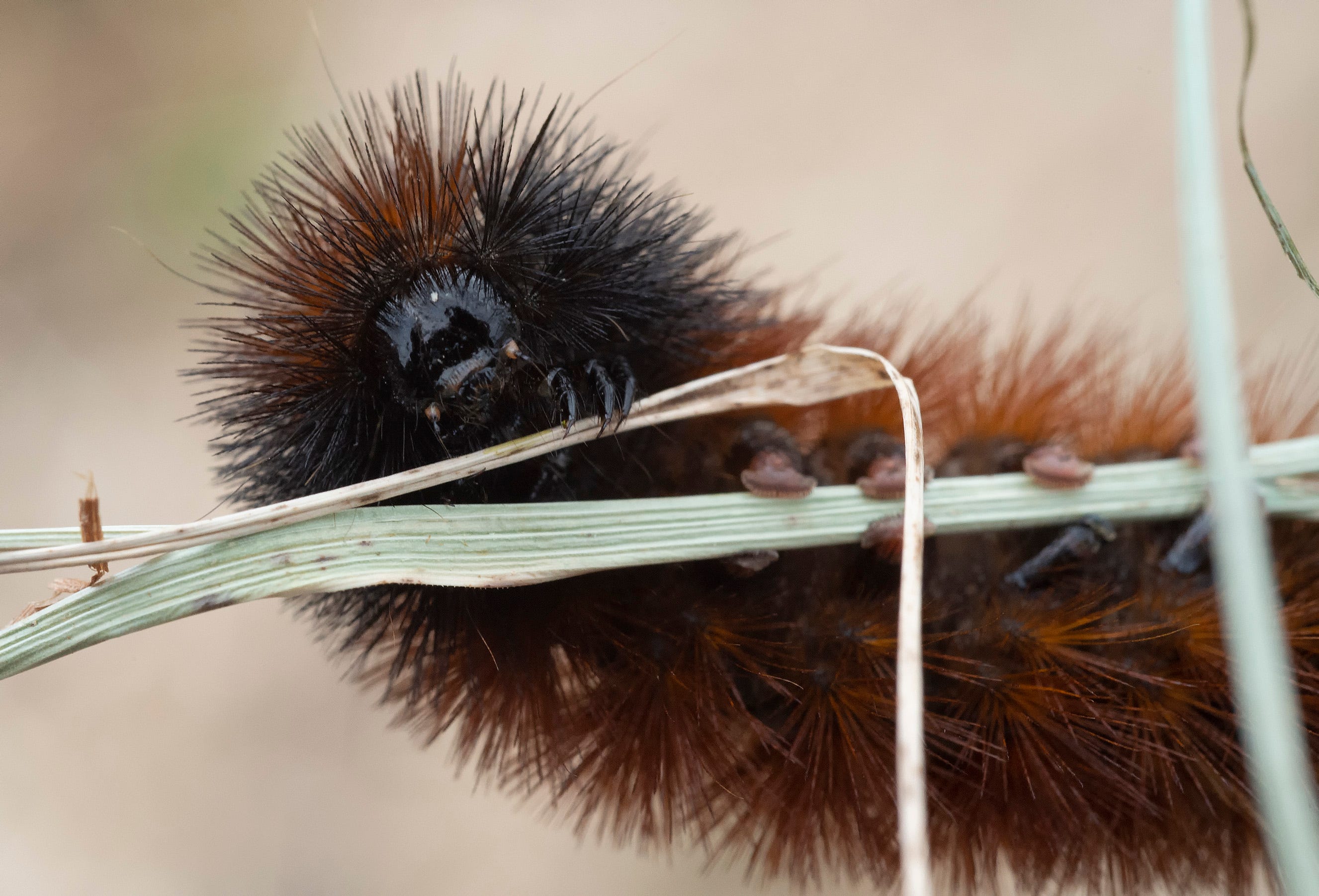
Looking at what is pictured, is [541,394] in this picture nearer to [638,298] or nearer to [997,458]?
[638,298]

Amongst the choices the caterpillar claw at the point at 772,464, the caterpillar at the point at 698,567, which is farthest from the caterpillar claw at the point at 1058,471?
the caterpillar claw at the point at 772,464

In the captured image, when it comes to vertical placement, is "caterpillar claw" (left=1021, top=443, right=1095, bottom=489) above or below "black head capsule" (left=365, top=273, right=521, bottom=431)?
below

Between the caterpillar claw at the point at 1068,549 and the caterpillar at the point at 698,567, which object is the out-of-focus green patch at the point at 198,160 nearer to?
the caterpillar at the point at 698,567

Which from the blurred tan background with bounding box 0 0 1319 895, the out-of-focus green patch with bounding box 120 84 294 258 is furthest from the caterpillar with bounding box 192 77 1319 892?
the out-of-focus green patch with bounding box 120 84 294 258

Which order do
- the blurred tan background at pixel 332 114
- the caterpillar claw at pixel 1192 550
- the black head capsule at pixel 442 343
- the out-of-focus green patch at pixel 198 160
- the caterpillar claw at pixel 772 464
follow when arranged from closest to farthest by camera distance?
the black head capsule at pixel 442 343 → the caterpillar claw at pixel 772 464 → the caterpillar claw at pixel 1192 550 → the blurred tan background at pixel 332 114 → the out-of-focus green patch at pixel 198 160

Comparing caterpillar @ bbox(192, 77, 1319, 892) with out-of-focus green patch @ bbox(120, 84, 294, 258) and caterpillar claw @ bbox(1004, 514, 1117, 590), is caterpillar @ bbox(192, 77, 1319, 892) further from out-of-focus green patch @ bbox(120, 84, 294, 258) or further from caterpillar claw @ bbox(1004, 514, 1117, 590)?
out-of-focus green patch @ bbox(120, 84, 294, 258)

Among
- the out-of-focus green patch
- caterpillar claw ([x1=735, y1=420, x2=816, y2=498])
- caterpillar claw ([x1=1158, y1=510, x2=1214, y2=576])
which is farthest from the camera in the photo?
the out-of-focus green patch

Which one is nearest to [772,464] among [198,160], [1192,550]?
[1192,550]
